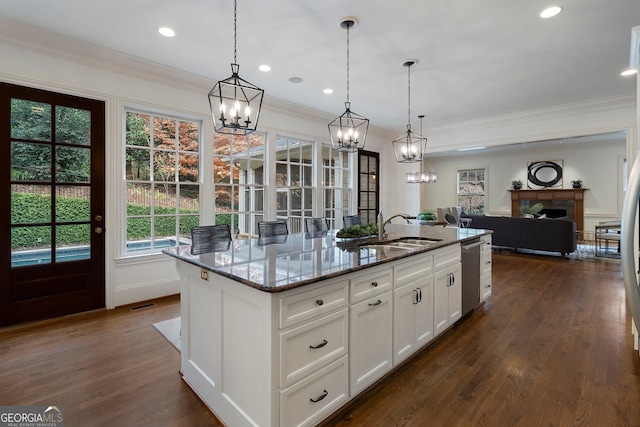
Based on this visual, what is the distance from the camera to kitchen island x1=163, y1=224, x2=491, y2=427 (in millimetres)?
1537

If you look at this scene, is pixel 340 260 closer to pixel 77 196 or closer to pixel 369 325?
pixel 369 325

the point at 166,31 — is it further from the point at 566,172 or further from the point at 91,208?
the point at 566,172

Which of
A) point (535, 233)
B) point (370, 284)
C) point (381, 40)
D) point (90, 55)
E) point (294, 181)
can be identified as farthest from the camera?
point (535, 233)

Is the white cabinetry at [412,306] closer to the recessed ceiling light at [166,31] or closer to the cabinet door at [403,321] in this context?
the cabinet door at [403,321]

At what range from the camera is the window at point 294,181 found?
222 inches

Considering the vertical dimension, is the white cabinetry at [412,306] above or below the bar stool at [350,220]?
below

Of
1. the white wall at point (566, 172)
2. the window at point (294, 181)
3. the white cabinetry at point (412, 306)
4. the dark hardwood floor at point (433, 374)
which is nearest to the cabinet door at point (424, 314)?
the white cabinetry at point (412, 306)

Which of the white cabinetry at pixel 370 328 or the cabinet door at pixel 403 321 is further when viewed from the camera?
the cabinet door at pixel 403 321

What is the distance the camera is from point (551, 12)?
280cm

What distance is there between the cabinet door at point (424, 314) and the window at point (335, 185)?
3.97 m

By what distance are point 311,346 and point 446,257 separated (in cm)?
176

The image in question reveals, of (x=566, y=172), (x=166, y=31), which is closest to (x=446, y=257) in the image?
(x=166, y=31)

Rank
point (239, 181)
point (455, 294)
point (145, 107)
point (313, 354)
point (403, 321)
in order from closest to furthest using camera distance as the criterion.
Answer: point (313, 354)
point (403, 321)
point (455, 294)
point (145, 107)
point (239, 181)

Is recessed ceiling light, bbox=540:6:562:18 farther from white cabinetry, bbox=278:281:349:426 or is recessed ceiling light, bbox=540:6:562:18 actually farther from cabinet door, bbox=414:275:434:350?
white cabinetry, bbox=278:281:349:426
